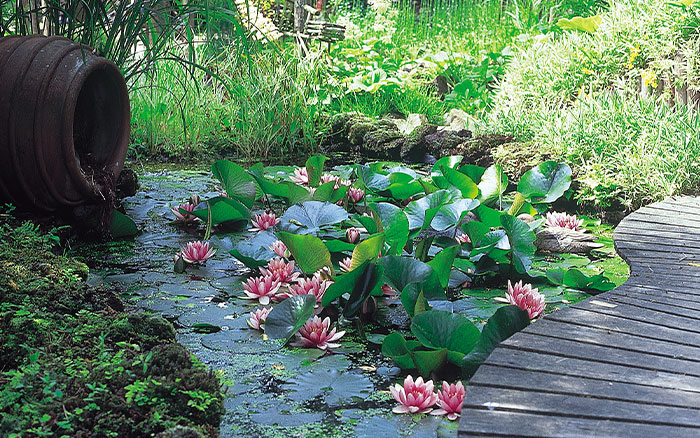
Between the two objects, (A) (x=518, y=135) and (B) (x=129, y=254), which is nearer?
(B) (x=129, y=254)

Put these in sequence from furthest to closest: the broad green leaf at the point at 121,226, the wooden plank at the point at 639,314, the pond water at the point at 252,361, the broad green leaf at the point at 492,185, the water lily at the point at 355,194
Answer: the water lily at the point at 355,194
the broad green leaf at the point at 492,185
the broad green leaf at the point at 121,226
the wooden plank at the point at 639,314
the pond water at the point at 252,361

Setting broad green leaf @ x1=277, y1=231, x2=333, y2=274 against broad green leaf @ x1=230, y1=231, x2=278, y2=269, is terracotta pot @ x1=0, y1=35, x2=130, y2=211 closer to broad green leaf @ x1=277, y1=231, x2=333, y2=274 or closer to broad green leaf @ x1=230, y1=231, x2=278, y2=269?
broad green leaf @ x1=230, y1=231, x2=278, y2=269

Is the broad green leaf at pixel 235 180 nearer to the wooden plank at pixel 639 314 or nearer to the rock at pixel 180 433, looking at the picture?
the wooden plank at pixel 639 314

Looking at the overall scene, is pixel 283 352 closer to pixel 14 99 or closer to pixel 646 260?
pixel 646 260

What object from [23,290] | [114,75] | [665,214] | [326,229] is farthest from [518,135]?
[23,290]

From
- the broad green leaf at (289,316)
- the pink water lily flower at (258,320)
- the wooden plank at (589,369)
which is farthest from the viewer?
the pink water lily flower at (258,320)

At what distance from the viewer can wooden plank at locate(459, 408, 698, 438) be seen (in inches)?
52.6

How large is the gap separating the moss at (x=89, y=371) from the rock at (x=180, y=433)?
3cm

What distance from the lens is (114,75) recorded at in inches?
133

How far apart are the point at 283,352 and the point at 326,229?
1.22 m

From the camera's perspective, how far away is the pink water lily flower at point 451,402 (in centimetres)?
170

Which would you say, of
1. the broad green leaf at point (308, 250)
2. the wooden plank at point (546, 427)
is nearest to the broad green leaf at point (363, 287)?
the broad green leaf at point (308, 250)

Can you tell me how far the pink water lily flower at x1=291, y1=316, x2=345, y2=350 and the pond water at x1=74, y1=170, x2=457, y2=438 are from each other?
0.04 meters

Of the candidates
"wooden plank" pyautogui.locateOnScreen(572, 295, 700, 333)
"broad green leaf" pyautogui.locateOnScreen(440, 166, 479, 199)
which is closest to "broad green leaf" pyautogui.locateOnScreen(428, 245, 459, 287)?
"wooden plank" pyautogui.locateOnScreen(572, 295, 700, 333)
